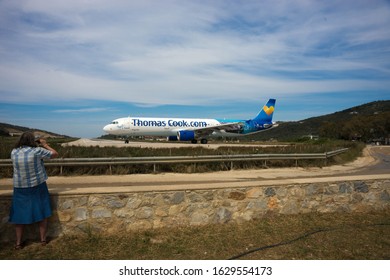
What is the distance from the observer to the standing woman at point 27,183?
472cm

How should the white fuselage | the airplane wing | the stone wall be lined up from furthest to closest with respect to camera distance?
1. the airplane wing
2. the white fuselage
3. the stone wall

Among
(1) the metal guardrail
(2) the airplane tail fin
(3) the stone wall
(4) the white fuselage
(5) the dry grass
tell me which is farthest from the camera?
(2) the airplane tail fin

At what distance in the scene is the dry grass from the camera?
495cm

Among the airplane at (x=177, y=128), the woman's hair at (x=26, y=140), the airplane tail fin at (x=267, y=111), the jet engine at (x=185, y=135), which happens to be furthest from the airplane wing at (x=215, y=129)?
the woman's hair at (x=26, y=140)

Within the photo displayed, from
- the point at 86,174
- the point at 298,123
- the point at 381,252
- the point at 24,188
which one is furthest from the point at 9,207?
the point at 298,123

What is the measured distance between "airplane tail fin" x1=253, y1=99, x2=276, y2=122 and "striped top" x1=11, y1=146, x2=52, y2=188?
4357cm

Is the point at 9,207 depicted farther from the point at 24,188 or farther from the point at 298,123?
the point at 298,123

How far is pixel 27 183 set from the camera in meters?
4.74

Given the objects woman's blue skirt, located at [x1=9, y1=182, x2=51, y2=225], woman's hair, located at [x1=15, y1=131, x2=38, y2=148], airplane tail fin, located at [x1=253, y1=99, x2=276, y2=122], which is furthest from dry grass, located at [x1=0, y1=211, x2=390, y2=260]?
airplane tail fin, located at [x1=253, y1=99, x2=276, y2=122]

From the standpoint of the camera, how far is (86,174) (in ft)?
39.8

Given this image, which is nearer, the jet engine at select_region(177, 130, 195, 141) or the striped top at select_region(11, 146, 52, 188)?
the striped top at select_region(11, 146, 52, 188)

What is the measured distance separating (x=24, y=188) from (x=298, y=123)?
162 metres

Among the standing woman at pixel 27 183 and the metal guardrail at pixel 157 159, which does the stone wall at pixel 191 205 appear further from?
the metal guardrail at pixel 157 159

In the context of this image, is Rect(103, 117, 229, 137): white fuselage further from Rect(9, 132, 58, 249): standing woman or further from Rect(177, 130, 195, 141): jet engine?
Rect(9, 132, 58, 249): standing woman
